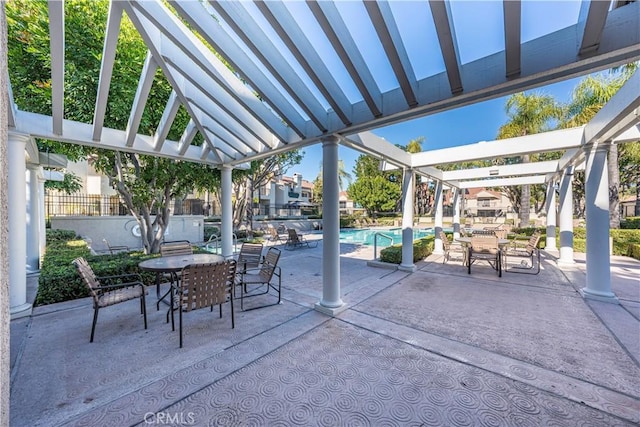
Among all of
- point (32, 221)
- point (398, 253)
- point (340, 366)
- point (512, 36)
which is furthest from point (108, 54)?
point (398, 253)

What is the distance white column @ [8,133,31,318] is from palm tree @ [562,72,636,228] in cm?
1592

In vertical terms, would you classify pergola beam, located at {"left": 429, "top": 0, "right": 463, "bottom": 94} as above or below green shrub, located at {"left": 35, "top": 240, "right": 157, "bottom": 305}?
above

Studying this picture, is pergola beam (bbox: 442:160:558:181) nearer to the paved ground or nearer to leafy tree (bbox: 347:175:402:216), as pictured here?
A: the paved ground

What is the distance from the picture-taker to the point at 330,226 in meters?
4.58

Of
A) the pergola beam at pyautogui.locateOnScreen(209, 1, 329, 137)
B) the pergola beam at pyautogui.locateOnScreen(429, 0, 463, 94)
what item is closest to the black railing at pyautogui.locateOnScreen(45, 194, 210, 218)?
the pergola beam at pyautogui.locateOnScreen(209, 1, 329, 137)

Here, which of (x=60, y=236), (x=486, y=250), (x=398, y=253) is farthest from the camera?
(x=60, y=236)

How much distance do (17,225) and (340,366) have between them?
5509mm

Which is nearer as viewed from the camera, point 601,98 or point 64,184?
point 601,98

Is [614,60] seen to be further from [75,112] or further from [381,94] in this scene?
[75,112]

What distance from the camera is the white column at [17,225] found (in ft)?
13.4

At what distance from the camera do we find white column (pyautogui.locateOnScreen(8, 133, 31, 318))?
160 inches

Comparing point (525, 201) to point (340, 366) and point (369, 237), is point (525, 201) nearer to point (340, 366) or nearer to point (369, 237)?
point (369, 237)

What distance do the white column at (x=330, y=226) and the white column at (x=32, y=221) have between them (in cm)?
761

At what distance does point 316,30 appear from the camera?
3000 mm
